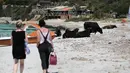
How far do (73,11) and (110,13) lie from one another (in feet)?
47.5

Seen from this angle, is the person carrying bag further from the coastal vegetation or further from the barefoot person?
the coastal vegetation

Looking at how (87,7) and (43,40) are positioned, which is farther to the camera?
(87,7)

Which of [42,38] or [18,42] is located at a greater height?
[42,38]

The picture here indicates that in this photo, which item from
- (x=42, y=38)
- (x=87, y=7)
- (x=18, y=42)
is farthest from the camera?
(x=87, y=7)

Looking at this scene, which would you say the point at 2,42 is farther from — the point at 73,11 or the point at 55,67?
the point at 73,11

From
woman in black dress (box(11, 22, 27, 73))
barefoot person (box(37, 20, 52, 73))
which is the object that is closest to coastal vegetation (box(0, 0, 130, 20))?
woman in black dress (box(11, 22, 27, 73))

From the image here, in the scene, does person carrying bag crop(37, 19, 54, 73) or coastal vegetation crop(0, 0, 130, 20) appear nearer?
person carrying bag crop(37, 19, 54, 73)

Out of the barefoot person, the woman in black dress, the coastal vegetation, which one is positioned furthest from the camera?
the coastal vegetation

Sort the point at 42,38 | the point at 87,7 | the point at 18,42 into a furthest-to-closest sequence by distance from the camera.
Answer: the point at 87,7
the point at 18,42
the point at 42,38

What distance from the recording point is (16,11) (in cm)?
8675

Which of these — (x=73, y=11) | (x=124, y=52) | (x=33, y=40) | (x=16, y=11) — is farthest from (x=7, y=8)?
(x=124, y=52)

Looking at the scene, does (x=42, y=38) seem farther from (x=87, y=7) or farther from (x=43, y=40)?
(x=87, y=7)

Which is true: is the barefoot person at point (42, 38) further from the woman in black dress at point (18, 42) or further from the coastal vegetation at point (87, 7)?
the coastal vegetation at point (87, 7)

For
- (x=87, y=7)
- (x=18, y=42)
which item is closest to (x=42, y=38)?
(x=18, y=42)
